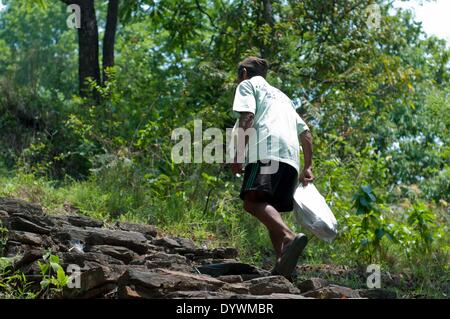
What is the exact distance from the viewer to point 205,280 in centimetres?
584

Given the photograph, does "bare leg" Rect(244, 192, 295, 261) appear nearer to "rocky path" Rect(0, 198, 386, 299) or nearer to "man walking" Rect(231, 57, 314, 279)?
"man walking" Rect(231, 57, 314, 279)

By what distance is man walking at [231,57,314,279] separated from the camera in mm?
6562

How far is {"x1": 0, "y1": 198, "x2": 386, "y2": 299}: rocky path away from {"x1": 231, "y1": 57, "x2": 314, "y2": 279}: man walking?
516 mm

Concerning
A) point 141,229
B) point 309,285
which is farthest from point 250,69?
point 141,229

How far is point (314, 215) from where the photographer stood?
262 inches

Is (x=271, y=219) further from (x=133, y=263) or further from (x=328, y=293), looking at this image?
(x=133, y=263)

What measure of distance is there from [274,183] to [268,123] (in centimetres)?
47

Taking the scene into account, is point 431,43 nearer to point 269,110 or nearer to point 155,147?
point 155,147

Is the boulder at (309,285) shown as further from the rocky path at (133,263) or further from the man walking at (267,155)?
the man walking at (267,155)

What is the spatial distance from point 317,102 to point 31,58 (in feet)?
21.9

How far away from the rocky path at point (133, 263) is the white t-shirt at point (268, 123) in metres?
0.94

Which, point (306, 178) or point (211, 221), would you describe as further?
point (211, 221)
